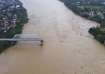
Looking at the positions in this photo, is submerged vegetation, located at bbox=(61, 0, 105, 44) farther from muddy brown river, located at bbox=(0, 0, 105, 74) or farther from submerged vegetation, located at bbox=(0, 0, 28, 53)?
submerged vegetation, located at bbox=(0, 0, 28, 53)

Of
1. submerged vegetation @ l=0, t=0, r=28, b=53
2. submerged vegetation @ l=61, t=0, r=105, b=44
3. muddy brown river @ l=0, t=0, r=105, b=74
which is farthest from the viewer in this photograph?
submerged vegetation @ l=61, t=0, r=105, b=44

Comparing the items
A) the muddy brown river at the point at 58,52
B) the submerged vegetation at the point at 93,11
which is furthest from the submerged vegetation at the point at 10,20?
the submerged vegetation at the point at 93,11

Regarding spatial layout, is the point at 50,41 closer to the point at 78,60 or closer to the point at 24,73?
the point at 78,60

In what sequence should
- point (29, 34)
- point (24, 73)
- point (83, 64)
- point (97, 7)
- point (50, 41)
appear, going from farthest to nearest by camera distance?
point (97, 7) → point (29, 34) → point (50, 41) → point (83, 64) → point (24, 73)

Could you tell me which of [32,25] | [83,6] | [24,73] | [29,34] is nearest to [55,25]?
[32,25]

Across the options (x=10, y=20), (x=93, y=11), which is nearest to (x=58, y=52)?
(x=10, y=20)

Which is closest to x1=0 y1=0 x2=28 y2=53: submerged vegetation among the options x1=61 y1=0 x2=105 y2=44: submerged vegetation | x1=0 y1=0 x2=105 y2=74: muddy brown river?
x1=0 y1=0 x2=105 y2=74: muddy brown river
